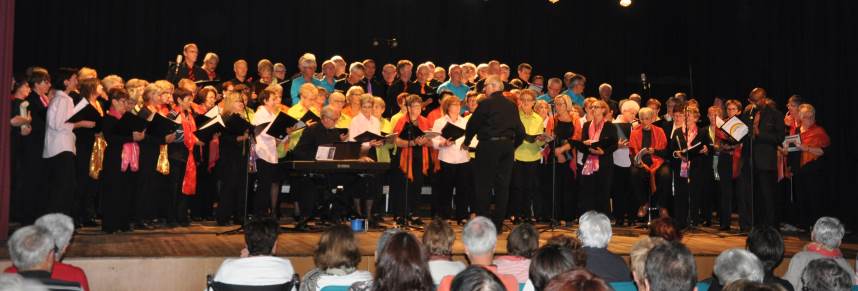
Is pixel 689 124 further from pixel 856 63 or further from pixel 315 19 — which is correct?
pixel 315 19

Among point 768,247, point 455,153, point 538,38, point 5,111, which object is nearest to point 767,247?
point 768,247

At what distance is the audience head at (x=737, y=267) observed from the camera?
371 centimetres

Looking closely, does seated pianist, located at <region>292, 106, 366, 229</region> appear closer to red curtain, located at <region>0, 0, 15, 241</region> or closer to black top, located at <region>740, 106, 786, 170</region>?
red curtain, located at <region>0, 0, 15, 241</region>

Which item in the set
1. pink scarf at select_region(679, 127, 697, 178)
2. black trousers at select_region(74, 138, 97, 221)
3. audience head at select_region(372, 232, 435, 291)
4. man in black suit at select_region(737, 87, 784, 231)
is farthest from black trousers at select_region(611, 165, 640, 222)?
audience head at select_region(372, 232, 435, 291)

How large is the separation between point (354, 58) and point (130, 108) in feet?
17.8

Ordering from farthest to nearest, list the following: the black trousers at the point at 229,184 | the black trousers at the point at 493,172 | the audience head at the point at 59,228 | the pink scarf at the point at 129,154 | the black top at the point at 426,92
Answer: the black top at the point at 426,92 < the black trousers at the point at 229,184 < the black trousers at the point at 493,172 < the pink scarf at the point at 129,154 < the audience head at the point at 59,228

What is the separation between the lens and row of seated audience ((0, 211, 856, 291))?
139 inches

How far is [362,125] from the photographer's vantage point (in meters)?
9.33

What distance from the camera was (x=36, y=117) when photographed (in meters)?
8.13

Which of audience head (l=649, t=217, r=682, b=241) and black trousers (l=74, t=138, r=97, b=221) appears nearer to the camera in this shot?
audience head (l=649, t=217, r=682, b=241)

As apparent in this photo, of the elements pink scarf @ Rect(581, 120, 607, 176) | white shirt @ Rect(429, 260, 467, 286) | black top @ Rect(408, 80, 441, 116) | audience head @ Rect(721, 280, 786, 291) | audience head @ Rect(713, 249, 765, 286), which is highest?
black top @ Rect(408, 80, 441, 116)

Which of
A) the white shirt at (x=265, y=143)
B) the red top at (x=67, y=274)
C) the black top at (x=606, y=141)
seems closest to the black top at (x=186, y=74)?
the white shirt at (x=265, y=143)

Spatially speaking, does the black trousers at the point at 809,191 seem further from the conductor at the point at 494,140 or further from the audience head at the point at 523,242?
the audience head at the point at 523,242

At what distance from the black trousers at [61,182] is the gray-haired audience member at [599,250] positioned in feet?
15.6
